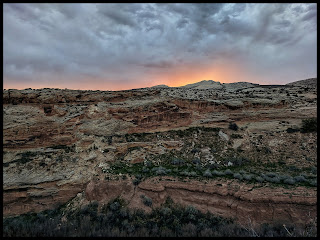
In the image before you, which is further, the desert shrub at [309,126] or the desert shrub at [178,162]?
the desert shrub at [309,126]

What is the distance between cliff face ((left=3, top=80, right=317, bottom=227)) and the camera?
8758 mm

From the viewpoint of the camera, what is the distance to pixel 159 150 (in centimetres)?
1359

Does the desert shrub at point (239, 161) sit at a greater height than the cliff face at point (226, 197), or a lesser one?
greater

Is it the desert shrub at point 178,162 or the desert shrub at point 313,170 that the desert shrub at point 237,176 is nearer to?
the desert shrub at point 178,162

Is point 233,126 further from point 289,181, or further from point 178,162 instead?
point 289,181

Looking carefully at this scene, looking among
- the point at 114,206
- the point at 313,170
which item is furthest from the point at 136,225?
the point at 313,170

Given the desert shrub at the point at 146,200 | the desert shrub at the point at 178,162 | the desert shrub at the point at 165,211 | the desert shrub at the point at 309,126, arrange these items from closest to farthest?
the desert shrub at the point at 165,211, the desert shrub at the point at 146,200, the desert shrub at the point at 178,162, the desert shrub at the point at 309,126

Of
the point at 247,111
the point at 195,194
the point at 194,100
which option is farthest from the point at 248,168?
the point at 194,100

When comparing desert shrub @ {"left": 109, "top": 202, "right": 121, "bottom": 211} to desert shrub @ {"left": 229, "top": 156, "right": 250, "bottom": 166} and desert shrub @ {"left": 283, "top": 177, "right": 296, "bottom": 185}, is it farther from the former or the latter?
desert shrub @ {"left": 283, "top": 177, "right": 296, "bottom": 185}

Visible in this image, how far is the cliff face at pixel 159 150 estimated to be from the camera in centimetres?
876

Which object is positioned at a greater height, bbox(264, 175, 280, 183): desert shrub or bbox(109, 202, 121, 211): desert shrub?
bbox(264, 175, 280, 183): desert shrub

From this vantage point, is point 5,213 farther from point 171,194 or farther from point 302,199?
point 302,199

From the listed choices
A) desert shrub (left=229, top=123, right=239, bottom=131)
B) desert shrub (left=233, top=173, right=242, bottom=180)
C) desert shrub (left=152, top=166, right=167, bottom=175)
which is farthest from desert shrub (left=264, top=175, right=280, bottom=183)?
desert shrub (left=229, top=123, right=239, bottom=131)

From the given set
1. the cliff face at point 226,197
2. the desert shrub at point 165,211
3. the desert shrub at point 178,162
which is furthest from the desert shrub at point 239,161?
the desert shrub at point 165,211
